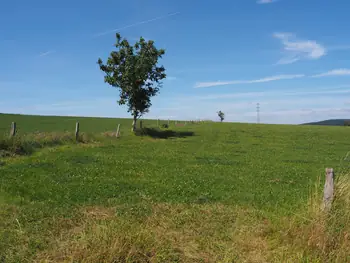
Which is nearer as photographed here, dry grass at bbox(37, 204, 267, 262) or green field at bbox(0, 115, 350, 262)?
dry grass at bbox(37, 204, 267, 262)

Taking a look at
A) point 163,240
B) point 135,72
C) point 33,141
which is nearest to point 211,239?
point 163,240

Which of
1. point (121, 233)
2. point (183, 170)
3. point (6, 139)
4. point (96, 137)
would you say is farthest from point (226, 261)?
point (96, 137)

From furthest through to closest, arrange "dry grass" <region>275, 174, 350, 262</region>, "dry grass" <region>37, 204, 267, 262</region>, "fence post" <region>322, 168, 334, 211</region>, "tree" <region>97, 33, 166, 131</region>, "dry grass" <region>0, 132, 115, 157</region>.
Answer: "tree" <region>97, 33, 166, 131</region>
"dry grass" <region>0, 132, 115, 157</region>
"fence post" <region>322, 168, 334, 211</region>
"dry grass" <region>275, 174, 350, 262</region>
"dry grass" <region>37, 204, 267, 262</region>

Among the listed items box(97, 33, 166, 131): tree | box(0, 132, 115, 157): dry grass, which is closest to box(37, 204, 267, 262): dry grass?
box(0, 132, 115, 157): dry grass

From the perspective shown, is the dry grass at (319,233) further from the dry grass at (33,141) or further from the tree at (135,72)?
the tree at (135,72)

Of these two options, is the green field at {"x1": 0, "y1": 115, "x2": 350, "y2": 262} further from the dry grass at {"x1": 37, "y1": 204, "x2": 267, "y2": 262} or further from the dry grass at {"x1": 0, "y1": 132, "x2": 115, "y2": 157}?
the dry grass at {"x1": 0, "y1": 132, "x2": 115, "y2": 157}

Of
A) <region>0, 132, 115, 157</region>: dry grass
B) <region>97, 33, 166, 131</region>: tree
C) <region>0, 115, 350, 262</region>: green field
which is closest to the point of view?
<region>0, 115, 350, 262</region>: green field

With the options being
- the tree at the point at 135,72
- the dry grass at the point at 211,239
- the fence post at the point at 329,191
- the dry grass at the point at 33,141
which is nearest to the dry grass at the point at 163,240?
the dry grass at the point at 211,239

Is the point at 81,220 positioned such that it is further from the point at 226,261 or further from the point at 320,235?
the point at 320,235

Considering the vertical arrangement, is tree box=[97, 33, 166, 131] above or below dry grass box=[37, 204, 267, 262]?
above

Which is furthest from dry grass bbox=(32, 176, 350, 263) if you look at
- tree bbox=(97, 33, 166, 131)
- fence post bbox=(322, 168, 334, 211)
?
tree bbox=(97, 33, 166, 131)

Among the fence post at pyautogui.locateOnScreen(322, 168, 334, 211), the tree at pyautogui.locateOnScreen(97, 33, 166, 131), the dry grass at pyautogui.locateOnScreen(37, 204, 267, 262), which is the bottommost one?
the dry grass at pyautogui.locateOnScreen(37, 204, 267, 262)

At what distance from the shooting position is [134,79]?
46.2 meters

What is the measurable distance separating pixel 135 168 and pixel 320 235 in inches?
528
